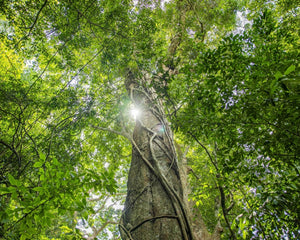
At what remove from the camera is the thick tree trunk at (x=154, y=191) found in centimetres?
115

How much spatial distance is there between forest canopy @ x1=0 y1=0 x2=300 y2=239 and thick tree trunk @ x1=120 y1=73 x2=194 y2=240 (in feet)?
0.76

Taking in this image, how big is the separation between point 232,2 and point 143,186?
4727 millimetres

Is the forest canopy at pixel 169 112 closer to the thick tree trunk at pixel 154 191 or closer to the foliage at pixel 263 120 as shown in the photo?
the foliage at pixel 263 120

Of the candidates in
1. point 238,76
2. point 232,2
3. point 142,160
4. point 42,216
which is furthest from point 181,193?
point 232,2

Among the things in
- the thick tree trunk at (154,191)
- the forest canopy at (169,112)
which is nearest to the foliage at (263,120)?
the forest canopy at (169,112)

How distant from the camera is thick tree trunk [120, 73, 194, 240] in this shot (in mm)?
1153

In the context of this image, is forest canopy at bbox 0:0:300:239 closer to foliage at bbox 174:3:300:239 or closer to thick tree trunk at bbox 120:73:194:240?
foliage at bbox 174:3:300:239

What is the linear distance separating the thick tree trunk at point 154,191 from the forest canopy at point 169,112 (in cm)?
23

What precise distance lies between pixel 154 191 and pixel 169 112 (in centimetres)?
130

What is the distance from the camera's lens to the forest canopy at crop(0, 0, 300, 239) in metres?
1.11

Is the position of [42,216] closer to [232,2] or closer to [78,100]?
[78,100]

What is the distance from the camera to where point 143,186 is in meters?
1.44

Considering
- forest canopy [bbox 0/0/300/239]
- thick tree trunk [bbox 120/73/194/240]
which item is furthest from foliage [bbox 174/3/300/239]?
thick tree trunk [bbox 120/73/194/240]

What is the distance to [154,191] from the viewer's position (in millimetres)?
1386
